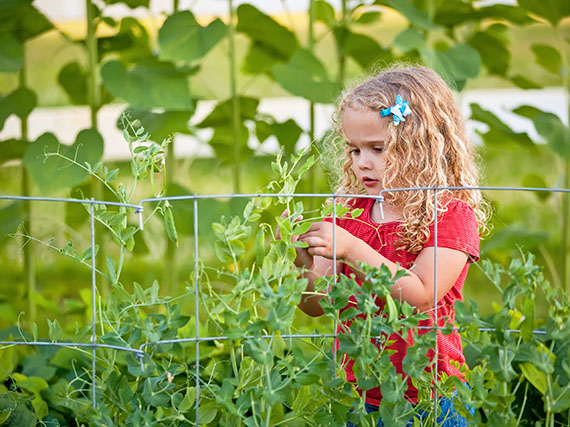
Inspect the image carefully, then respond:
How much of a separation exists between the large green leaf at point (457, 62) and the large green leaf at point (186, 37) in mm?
395

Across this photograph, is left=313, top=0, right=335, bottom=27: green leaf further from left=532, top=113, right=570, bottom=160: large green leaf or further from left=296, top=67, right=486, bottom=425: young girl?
left=296, top=67, right=486, bottom=425: young girl

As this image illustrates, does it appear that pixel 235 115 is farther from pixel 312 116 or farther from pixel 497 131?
pixel 497 131

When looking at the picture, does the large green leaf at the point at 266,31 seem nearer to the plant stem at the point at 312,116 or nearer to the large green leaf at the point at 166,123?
the plant stem at the point at 312,116

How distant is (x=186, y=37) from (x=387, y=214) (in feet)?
2.14

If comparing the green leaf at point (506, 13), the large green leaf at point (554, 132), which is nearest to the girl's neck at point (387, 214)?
the large green leaf at point (554, 132)

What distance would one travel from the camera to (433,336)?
0.87 m

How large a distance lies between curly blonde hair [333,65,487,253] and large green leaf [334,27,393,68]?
23.6 inches

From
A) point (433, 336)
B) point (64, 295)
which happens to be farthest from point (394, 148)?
point (64, 295)

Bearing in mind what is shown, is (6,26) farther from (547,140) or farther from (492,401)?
(492,401)

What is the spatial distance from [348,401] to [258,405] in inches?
3.9

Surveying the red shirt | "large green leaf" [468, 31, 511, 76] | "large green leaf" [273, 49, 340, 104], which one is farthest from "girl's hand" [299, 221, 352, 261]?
"large green leaf" [468, 31, 511, 76]

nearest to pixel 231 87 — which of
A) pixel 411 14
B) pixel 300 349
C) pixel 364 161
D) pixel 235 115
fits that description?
pixel 235 115

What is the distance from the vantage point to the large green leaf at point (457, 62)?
5.18 feet

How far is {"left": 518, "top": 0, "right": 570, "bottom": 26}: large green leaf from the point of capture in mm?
1843
